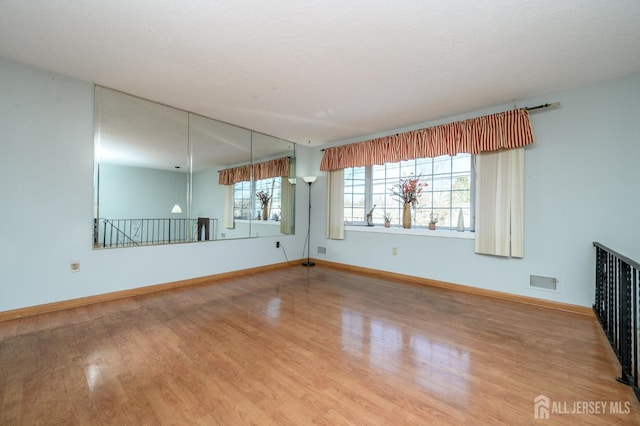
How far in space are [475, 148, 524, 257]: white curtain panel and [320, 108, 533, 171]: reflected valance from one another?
0.64 feet

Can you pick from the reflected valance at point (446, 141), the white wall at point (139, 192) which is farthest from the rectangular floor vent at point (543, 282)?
the white wall at point (139, 192)

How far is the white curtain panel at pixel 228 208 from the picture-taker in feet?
14.4

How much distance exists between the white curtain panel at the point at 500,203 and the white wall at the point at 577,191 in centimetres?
10

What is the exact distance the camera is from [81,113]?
3.01 metres

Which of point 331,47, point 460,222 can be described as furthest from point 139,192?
point 460,222

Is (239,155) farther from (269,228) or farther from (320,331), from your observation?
(320,331)

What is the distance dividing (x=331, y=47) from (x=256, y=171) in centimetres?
293

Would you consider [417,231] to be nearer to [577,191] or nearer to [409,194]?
[409,194]

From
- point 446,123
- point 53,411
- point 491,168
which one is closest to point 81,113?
point 53,411

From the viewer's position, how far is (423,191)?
14.1ft

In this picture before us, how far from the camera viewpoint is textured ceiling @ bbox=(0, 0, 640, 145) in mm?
1899

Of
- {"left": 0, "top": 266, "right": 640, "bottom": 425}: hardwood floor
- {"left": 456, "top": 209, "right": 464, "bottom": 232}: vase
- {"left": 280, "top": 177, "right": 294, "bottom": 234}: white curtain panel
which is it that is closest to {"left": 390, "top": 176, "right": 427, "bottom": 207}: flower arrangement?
{"left": 456, "top": 209, "right": 464, "bottom": 232}: vase

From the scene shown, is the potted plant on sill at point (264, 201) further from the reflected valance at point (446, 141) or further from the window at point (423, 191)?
the window at point (423, 191)

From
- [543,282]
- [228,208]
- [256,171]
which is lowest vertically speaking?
[543,282]
